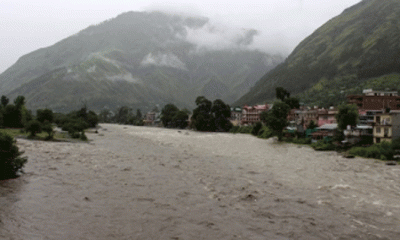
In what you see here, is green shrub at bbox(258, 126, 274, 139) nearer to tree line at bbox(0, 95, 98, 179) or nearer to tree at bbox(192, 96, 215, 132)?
tree at bbox(192, 96, 215, 132)

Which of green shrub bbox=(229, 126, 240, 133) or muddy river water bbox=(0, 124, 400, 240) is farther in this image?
green shrub bbox=(229, 126, 240, 133)

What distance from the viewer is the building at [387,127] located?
62.8 meters

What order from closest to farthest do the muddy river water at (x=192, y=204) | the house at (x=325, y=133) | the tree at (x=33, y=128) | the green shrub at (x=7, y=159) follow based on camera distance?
the muddy river water at (x=192, y=204) → the green shrub at (x=7, y=159) → the tree at (x=33, y=128) → the house at (x=325, y=133)

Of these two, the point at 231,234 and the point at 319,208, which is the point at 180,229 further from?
the point at 319,208

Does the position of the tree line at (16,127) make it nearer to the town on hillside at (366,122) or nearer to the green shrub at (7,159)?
the green shrub at (7,159)

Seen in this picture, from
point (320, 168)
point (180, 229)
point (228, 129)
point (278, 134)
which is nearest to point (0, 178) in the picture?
point (180, 229)

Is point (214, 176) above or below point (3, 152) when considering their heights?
below

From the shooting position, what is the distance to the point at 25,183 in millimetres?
27156

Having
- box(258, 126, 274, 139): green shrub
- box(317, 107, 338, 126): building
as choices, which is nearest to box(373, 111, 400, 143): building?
box(317, 107, 338, 126): building

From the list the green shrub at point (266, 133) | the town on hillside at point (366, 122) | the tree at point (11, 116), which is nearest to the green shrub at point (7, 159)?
the town on hillside at point (366, 122)

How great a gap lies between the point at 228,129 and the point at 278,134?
6723 centimetres

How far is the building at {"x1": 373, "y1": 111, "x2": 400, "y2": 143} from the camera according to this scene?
62750 millimetres

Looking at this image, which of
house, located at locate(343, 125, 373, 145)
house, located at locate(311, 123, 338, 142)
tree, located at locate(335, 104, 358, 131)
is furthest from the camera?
house, located at locate(311, 123, 338, 142)

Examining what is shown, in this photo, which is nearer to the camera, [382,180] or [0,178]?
[0,178]
